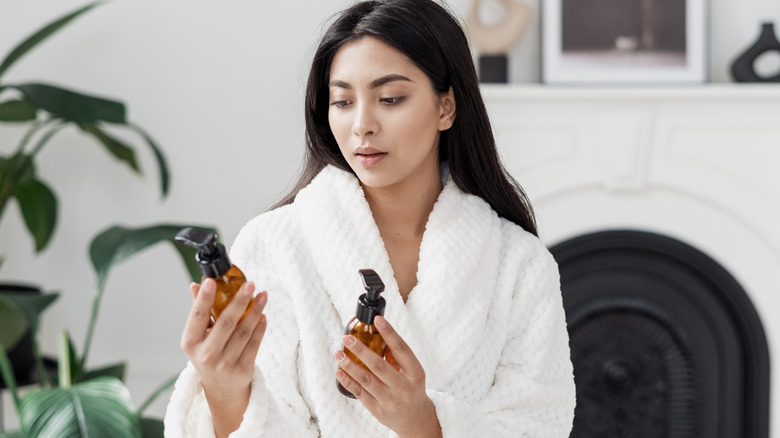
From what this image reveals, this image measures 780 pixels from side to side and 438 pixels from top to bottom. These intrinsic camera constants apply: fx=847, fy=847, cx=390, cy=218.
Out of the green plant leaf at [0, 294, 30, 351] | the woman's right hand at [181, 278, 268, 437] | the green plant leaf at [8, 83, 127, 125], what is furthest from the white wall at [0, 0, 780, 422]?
the woman's right hand at [181, 278, 268, 437]

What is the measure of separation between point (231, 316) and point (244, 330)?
0.03m

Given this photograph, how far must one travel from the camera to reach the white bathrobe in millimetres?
1214

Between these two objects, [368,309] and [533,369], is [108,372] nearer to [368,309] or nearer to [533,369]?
[533,369]

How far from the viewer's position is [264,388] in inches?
42.6

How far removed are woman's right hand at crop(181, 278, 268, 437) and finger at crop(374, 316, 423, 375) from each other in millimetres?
135

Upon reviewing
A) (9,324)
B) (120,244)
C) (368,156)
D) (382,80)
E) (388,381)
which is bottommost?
(9,324)

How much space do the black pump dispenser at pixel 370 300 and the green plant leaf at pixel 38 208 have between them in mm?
1856

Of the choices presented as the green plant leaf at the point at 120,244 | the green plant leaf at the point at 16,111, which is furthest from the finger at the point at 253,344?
the green plant leaf at the point at 16,111

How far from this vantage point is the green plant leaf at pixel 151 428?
6.81 ft

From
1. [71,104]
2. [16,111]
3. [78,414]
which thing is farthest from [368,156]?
[16,111]

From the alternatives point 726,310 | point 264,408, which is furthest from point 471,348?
point 726,310

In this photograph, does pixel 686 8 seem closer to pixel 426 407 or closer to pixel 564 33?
pixel 564 33

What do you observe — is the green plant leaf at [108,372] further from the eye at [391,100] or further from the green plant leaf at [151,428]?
the eye at [391,100]

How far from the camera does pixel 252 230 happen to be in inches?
50.9
